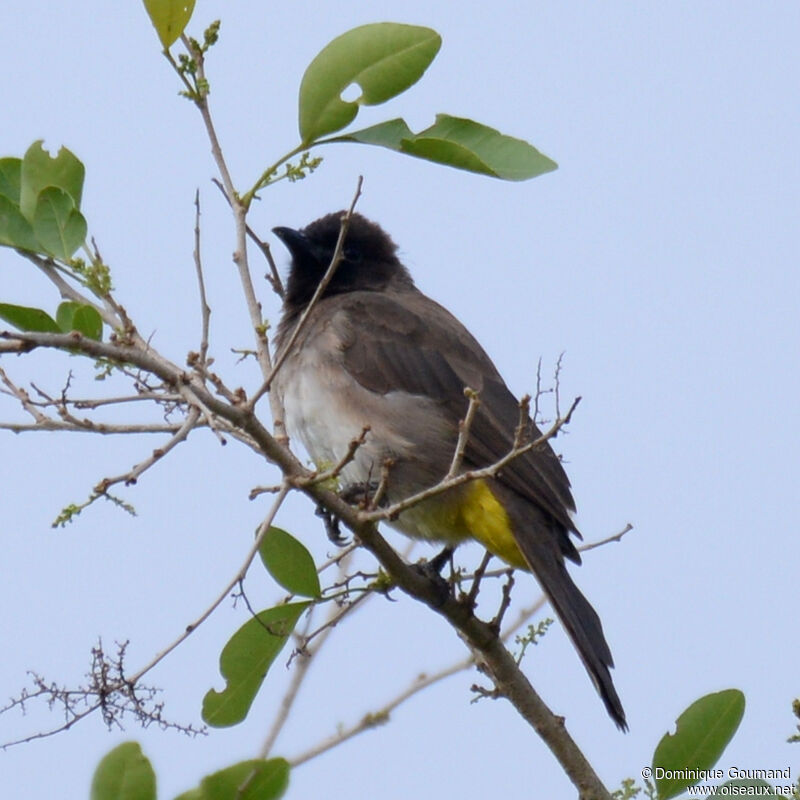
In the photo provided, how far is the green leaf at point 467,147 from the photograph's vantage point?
340cm

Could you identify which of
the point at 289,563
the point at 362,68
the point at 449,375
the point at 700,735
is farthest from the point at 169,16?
the point at 449,375

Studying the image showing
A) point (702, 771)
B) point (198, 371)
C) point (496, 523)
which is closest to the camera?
point (198, 371)

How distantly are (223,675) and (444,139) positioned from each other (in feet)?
4.76

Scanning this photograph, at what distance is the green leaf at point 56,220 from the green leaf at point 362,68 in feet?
1.91

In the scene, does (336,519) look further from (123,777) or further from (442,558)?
(123,777)

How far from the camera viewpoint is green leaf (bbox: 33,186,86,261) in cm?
342

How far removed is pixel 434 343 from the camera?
556 centimetres

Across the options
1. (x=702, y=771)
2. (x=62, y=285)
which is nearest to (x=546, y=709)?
(x=702, y=771)

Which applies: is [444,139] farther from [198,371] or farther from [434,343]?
[434,343]

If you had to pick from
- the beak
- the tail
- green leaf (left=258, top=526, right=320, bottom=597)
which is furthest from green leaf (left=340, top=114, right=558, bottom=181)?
the beak

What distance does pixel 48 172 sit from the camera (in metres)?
3.55

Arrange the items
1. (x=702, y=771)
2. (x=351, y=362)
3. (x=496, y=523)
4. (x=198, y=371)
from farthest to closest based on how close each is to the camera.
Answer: (x=351, y=362), (x=496, y=523), (x=702, y=771), (x=198, y=371)

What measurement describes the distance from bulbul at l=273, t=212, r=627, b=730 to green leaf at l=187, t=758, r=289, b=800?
2.10 m

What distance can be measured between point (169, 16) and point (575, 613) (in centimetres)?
226
